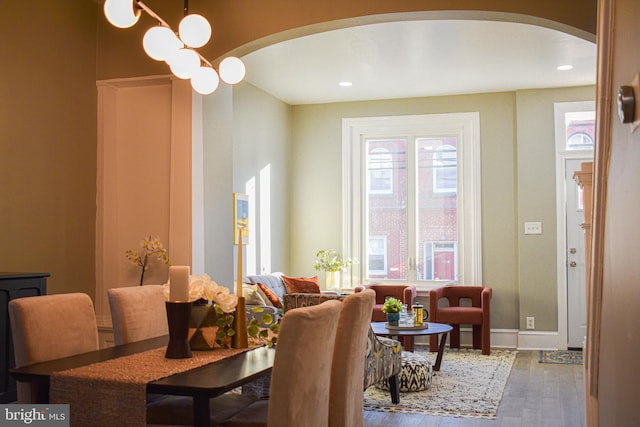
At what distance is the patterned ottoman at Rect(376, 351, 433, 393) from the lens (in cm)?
520

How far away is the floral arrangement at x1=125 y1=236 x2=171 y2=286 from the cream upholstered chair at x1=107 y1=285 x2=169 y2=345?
1.22 meters

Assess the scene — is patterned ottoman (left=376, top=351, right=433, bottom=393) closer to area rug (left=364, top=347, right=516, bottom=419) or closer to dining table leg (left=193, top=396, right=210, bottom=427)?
area rug (left=364, top=347, right=516, bottom=419)

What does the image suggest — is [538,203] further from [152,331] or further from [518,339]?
[152,331]

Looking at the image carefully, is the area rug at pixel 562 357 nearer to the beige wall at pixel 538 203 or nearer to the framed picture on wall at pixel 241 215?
the beige wall at pixel 538 203

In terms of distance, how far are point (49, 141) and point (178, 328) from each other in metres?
2.48

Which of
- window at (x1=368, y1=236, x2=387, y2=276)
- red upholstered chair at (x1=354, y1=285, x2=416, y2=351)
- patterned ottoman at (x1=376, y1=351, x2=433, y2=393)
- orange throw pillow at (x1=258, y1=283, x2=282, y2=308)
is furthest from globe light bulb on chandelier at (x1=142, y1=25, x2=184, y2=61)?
window at (x1=368, y1=236, x2=387, y2=276)

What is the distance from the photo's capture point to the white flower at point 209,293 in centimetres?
257

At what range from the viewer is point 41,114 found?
14.4 ft

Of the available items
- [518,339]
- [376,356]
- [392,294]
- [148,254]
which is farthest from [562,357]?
[148,254]

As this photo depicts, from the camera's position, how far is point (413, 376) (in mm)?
5207

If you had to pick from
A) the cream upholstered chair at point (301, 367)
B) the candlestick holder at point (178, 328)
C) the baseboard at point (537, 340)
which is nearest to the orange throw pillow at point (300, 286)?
the baseboard at point (537, 340)

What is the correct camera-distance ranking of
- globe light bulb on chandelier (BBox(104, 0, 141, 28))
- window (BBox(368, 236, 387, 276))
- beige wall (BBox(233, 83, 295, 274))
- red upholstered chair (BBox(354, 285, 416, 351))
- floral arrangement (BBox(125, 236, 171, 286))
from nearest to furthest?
globe light bulb on chandelier (BBox(104, 0, 141, 28)) → floral arrangement (BBox(125, 236, 171, 286)) → beige wall (BBox(233, 83, 295, 274)) → red upholstered chair (BBox(354, 285, 416, 351)) → window (BBox(368, 236, 387, 276))

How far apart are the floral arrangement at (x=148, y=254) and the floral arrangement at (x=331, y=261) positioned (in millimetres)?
3637

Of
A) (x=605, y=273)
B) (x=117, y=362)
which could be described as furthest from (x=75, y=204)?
(x=605, y=273)
